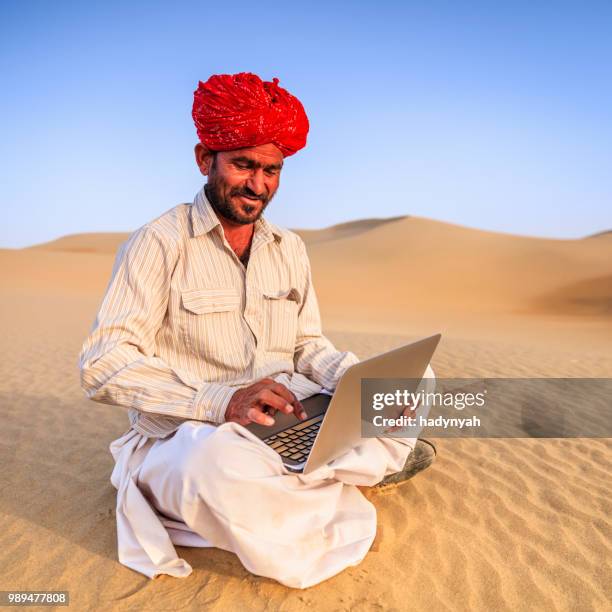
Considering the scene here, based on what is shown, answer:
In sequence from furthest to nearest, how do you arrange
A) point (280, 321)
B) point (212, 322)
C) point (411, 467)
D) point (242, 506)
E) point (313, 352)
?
point (411, 467)
point (313, 352)
point (280, 321)
point (212, 322)
point (242, 506)

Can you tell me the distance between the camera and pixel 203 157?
3.19 m

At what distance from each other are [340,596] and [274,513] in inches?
20.1

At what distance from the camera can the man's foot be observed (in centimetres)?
357

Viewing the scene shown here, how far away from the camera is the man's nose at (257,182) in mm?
3039

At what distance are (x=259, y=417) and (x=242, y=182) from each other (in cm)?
122

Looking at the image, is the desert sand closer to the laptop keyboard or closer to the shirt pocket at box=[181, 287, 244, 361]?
the laptop keyboard

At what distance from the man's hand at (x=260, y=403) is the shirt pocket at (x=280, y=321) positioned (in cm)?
65

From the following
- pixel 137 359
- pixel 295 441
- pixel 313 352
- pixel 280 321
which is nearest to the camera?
pixel 137 359

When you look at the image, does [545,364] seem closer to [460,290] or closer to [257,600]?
[257,600]

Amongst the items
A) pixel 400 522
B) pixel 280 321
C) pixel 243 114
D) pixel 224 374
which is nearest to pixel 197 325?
pixel 224 374

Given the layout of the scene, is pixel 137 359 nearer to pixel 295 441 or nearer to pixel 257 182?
pixel 295 441

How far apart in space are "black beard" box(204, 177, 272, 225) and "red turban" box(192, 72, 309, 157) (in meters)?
0.21

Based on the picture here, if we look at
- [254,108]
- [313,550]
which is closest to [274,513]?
[313,550]

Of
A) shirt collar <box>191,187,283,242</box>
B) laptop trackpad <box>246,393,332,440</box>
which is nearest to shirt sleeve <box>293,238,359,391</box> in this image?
laptop trackpad <box>246,393,332,440</box>
